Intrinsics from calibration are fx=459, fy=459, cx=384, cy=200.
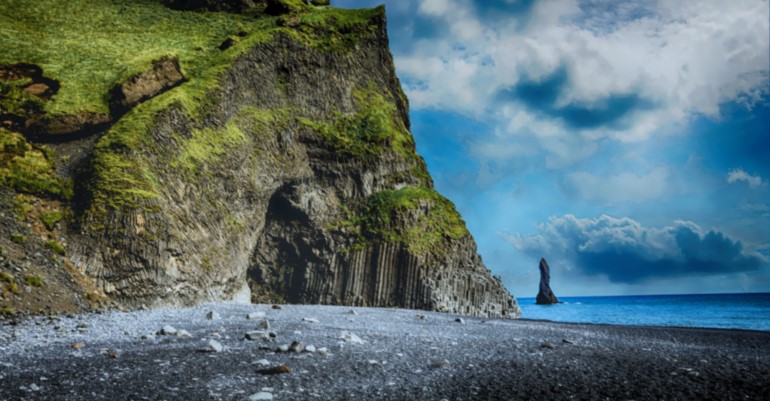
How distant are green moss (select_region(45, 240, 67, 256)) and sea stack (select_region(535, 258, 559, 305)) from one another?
330ft

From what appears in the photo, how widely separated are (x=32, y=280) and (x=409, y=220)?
26.0 metres

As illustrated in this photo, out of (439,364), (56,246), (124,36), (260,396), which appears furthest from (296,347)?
(124,36)

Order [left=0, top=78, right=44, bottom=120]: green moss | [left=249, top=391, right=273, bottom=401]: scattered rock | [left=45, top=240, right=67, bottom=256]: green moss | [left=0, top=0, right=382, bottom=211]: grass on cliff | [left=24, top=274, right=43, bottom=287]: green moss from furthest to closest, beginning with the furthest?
1. [left=0, top=78, right=44, bottom=120]: green moss
2. [left=0, top=0, right=382, bottom=211]: grass on cliff
3. [left=45, top=240, right=67, bottom=256]: green moss
4. [left=24, top=274, right=43, bottom=287]: green moss
5. [left=249, top=391, right=273, bottom=401]: scattered rock

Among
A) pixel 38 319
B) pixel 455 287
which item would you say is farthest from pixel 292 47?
pixel 38 319

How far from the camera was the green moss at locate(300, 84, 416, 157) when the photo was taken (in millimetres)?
40469

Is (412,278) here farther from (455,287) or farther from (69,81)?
(69,81)

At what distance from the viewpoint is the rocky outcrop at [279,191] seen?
22.9 m

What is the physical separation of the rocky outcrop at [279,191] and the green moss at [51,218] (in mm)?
781

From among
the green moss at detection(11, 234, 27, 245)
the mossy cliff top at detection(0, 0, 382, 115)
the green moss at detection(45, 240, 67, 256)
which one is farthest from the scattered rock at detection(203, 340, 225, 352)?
the mossy cliff top at detection(0, 0, 382, 115)

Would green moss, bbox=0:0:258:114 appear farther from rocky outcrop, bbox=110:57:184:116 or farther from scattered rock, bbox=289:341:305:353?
scattered rock, bbox=289:341:305:353

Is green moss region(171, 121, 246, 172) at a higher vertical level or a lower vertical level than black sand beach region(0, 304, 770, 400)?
higher

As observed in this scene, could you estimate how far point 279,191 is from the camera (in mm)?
37844

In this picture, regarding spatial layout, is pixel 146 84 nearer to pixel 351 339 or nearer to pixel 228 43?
pixel 228 43

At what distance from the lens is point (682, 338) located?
18.1m
